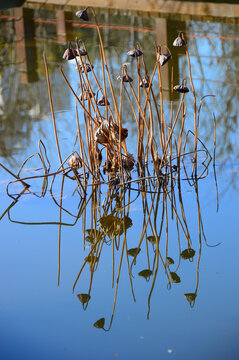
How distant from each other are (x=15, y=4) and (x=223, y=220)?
193 inches

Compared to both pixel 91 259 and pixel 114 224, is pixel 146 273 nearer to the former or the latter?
pixel 91 259

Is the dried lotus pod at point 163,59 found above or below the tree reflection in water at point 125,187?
above

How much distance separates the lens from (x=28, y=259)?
2.14m

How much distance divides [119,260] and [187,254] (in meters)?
0.21

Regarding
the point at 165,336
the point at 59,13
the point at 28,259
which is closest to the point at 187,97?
the point at 28,259

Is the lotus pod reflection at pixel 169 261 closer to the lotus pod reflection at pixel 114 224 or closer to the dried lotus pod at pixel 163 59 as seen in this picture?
the lotus pod reflection at pixel 114 224

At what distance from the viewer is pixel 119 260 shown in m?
2.11

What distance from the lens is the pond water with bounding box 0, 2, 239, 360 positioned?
1.70 metres

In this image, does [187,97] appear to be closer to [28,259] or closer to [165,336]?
[28,259]

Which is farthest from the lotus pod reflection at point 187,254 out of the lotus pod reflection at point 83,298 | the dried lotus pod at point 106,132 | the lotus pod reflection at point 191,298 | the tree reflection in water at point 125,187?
the dried lotus pod at point 106,132

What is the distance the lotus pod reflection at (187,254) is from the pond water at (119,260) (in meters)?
0.01

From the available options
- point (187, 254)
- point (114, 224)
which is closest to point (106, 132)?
point (114, 224)

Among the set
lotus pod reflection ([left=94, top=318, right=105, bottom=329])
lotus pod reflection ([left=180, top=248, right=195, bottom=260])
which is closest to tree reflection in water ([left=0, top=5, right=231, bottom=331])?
lotus pod reflection ([left=180, top=248, right=195, bottom=260])

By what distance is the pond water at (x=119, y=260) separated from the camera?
1.70 m
